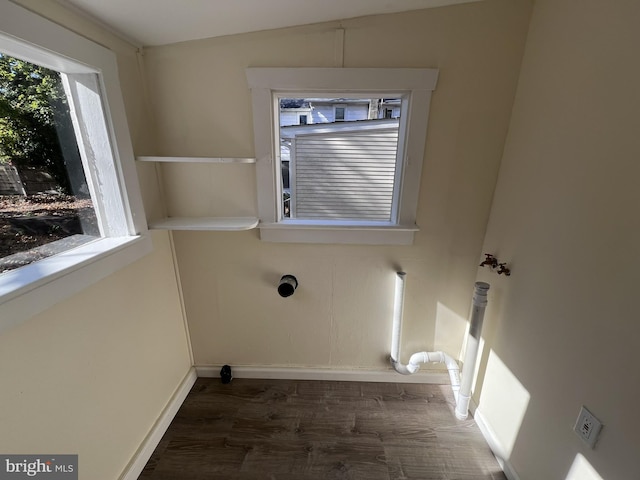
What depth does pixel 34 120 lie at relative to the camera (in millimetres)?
871

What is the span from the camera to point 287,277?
1.56 meters

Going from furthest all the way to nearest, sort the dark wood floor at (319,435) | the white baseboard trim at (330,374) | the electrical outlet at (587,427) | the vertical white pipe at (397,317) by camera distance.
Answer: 1. the white baseboard trim at (330,374)
2. the vertical white pipe at (397,317)
3. the dark wood floor at (319,435)
4. the electrical outlet at (587,427)

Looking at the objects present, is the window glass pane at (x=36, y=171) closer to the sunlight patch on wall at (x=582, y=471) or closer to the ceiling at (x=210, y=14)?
the ceiling at (x=210, y=14)

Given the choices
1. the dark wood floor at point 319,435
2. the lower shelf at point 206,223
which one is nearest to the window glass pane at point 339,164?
the lower shelf at point 206,223

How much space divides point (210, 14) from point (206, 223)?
923 mm

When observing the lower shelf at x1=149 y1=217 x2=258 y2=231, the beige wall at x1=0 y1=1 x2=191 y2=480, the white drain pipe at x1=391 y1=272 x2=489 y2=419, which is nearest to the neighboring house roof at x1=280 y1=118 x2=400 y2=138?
the lower shelf at x1=149 y1=217 x2=258 y2=231

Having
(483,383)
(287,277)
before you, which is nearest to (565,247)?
(483,383)

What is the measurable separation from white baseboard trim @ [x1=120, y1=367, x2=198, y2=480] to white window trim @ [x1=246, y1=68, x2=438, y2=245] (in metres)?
1.15

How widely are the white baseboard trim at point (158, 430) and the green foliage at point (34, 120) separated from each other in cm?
129

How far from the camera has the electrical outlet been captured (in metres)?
0.85

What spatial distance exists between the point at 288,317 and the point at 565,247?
1458 mm

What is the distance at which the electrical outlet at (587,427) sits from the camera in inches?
33.4

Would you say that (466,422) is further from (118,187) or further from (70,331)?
(118,187)

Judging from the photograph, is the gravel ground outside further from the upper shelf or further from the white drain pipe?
the white drain pipe
